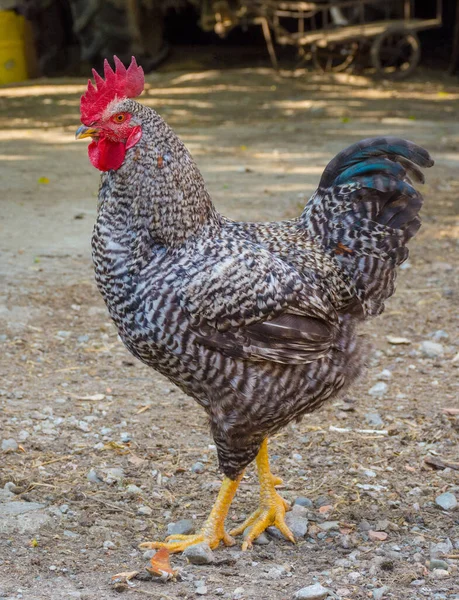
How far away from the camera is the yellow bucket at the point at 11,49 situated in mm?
16219

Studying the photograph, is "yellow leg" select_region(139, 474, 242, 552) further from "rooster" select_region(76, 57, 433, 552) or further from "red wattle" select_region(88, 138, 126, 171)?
"red wattle" select_region(88, 138, 126, 171)

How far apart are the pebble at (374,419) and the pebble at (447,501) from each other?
0.83 m

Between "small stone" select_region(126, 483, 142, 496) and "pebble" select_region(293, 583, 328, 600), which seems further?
"small stone" select_region(126, 483, 142, 496)

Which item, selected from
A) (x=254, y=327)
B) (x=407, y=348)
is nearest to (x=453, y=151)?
(x=407, y=348)

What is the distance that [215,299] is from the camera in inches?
140

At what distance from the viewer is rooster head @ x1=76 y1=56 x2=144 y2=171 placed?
12.0 ft

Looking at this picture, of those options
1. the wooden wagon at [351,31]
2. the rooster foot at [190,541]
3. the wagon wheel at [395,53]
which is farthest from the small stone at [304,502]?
the wagon wheel at [395,53]

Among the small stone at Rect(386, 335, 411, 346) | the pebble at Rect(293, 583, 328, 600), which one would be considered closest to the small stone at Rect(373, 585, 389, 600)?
the pebble at Rect(293, 583, 328, 600)

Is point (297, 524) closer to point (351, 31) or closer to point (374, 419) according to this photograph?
point (374, 419)

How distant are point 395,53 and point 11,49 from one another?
7.84 meters

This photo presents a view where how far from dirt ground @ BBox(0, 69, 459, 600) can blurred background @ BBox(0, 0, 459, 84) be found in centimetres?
799

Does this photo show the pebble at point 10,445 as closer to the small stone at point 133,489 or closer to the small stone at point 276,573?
the small stone at point 133,489

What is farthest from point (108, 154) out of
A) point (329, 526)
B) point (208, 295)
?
point (329, 526)

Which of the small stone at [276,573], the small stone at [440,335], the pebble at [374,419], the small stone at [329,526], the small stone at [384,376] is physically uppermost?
the small stone at [440,335]
